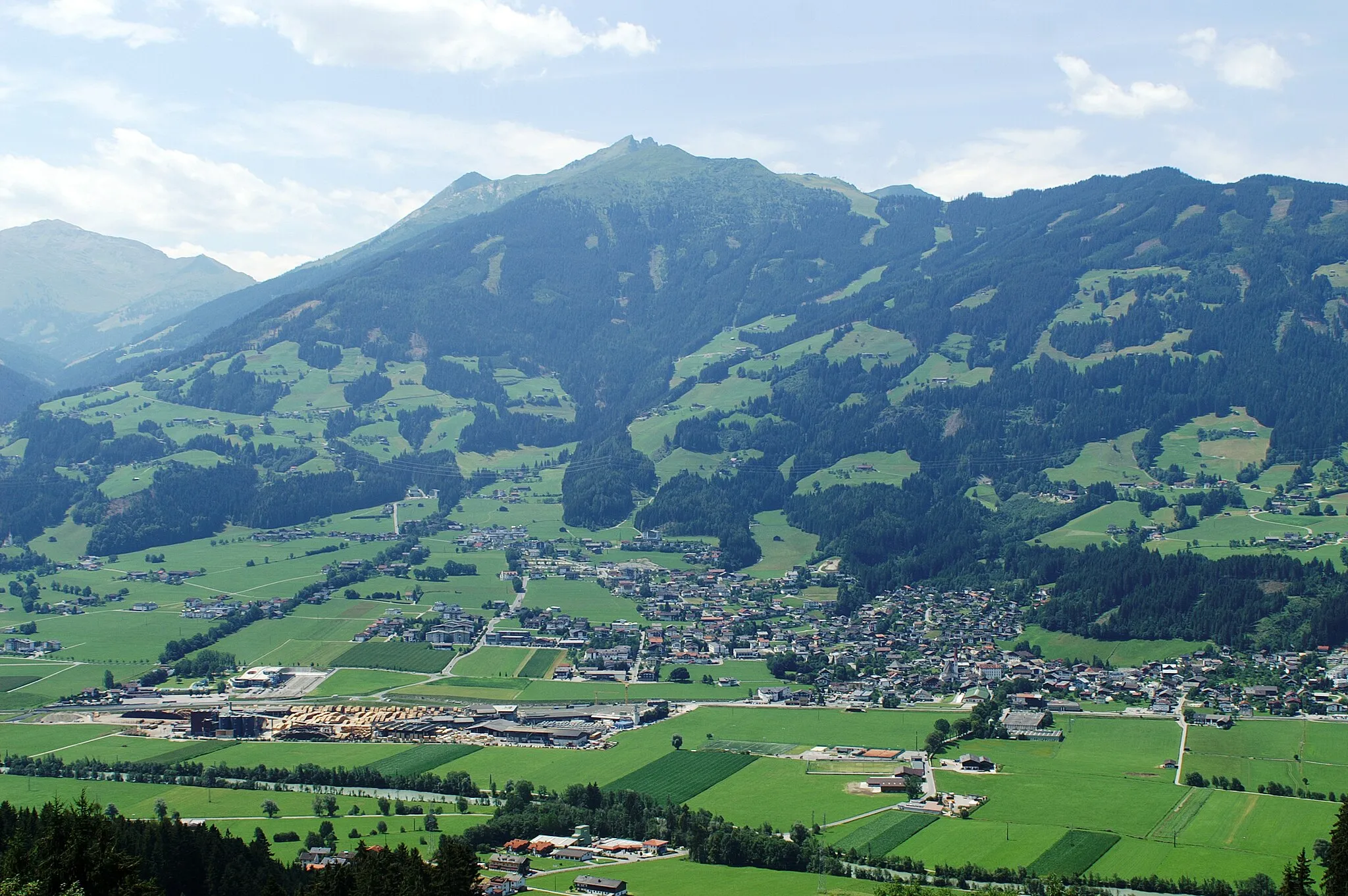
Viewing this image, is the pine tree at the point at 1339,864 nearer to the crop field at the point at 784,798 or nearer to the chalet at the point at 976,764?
the crop field at the point at 784,798

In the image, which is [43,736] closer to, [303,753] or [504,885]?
[303,753]

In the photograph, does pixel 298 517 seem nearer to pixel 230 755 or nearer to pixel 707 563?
pixel 707 563

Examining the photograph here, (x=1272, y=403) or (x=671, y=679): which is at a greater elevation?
(x=1272, y=403)

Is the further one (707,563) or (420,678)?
(707,563)

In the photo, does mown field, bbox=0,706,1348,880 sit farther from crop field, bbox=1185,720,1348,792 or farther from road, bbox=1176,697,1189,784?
road, bbox=1176,697,1189,784

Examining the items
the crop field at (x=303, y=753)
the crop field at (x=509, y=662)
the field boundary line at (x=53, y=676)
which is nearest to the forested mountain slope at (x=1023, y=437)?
the crop field at (x=509, y=662)

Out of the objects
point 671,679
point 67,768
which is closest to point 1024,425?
point 671,679
